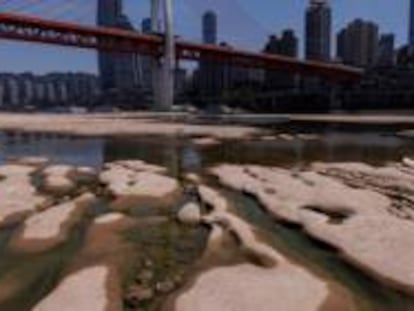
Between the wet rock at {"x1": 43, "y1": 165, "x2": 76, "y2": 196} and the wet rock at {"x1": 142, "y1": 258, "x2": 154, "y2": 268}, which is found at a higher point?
the wet rock at {"x1": 142, "y1": 258, "x2": 154, "y2": 268}

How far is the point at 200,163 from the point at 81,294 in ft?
60.7

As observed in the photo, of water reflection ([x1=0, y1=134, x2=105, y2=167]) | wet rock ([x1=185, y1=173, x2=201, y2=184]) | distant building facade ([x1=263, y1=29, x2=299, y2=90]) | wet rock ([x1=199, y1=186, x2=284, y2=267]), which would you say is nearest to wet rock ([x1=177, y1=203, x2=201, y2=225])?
wet rock ([x1=199, y1=186, x2=284, y2=267])

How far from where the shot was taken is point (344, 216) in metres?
15.4

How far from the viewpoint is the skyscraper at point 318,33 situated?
18075cm

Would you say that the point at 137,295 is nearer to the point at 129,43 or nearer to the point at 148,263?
the point at 148,263

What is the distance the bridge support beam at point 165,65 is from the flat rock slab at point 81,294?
85.4 metres

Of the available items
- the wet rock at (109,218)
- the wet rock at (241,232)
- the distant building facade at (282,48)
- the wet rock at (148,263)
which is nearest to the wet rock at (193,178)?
the wet rock at (241,232)

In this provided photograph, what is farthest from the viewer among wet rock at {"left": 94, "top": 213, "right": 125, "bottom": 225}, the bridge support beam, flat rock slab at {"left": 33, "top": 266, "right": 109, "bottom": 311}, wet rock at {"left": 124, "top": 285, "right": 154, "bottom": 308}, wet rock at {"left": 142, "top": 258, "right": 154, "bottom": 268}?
the bridge support beam

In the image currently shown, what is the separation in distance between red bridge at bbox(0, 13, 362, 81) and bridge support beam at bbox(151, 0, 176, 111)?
1.63 m

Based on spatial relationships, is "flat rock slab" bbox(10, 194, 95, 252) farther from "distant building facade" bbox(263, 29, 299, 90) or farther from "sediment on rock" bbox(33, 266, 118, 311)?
"distant building facade" bbox(263, 29, 299, 90)

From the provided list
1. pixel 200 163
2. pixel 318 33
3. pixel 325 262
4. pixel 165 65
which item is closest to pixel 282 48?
pixel 318 33

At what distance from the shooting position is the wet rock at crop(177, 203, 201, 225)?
14748 mm

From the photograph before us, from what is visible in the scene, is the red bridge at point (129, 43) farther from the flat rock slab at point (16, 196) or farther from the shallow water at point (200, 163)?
the flat rock slab at point (16, 196)

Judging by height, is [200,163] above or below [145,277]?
below
